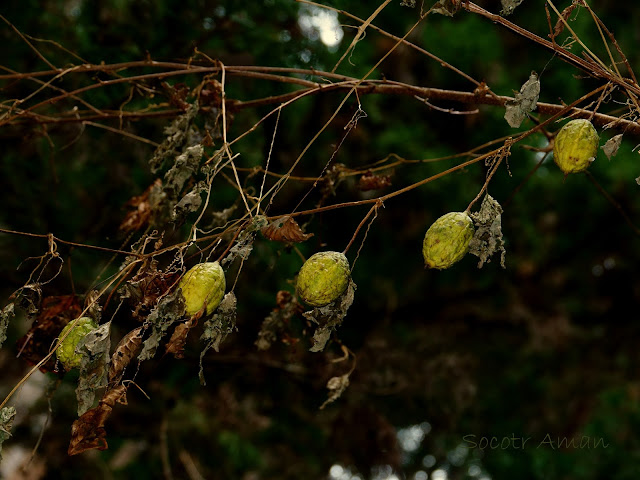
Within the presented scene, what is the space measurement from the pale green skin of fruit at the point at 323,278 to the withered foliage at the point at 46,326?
714 mm

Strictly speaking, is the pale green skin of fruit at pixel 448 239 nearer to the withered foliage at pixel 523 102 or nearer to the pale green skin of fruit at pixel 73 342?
the withered foliage at pixel 523 102

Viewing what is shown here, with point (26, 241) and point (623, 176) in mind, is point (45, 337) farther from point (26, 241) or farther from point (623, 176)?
point (623, 176)

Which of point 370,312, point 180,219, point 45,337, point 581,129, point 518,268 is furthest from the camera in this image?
point 518,268

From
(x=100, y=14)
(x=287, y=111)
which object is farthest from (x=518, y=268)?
(x=100, y=14)

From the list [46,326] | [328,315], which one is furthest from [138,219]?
[328,315]

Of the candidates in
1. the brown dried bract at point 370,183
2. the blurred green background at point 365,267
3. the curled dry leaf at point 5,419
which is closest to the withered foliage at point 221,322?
the curled dry leaf at point 5,419

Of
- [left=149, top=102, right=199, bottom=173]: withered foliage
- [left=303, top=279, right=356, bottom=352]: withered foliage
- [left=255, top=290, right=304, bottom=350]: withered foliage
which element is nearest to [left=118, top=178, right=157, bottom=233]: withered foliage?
[left=149, top=102, right=199, bottom=173]: withered foliage

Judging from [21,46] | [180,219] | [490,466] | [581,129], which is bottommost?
[490,466]

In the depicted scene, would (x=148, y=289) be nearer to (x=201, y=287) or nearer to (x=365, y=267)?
(x=201, y=287)

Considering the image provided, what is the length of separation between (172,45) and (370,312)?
2023 millimetres

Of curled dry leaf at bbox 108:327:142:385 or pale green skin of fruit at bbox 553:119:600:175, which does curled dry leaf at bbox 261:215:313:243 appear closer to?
curled dry leaf at bbox 108:327:142:385

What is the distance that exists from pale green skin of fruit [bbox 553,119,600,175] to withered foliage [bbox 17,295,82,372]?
1.30 metres

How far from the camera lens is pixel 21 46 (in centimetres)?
290

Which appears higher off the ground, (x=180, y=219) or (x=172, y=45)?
(x=180, y=219)
